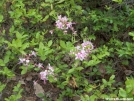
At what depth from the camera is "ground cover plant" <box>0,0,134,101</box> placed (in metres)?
2.53

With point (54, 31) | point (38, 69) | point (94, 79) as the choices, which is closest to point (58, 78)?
point (38, 69)

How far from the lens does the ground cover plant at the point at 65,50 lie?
8.29 ft

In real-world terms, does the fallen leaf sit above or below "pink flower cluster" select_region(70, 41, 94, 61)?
below

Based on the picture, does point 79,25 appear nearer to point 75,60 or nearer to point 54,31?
point 54,31

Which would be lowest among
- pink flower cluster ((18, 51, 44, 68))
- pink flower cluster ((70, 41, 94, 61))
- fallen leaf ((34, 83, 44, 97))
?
fallen leaf ((34, 83, 44, 97))

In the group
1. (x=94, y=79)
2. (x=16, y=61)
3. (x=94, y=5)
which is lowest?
(x=94, y=79)

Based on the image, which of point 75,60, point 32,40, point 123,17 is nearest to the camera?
point 75,60

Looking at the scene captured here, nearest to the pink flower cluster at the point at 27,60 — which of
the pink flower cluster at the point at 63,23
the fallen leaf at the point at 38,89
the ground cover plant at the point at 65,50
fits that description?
the ground cover plant at the point at 65,50

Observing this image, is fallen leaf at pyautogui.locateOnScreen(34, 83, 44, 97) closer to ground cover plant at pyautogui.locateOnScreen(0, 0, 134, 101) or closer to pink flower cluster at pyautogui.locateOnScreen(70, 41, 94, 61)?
ground cover plant at pyautogui.locateOnScreen(0, 0, 134, 101)

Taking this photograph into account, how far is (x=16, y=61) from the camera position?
2.79 m

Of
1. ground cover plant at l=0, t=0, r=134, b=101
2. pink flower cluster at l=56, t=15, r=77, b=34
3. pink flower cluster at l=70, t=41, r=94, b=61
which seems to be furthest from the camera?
pink flower cluster at l=56, t=15, r=77, b=34

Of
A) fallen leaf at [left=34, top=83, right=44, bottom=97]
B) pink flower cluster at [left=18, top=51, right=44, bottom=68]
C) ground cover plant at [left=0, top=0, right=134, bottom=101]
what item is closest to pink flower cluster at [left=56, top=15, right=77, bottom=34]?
ground cover plant at [left=0, top=0, right=134, bottom=101]

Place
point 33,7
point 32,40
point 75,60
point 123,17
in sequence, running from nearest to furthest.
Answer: point 75,60 → point 32,40 → point 123,17 → point 33,7

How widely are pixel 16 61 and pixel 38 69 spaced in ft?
1.06
